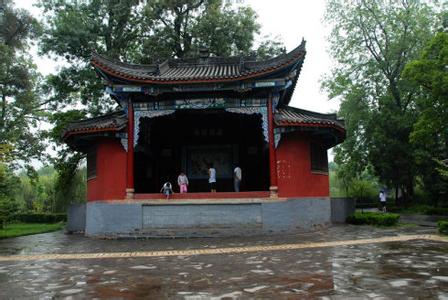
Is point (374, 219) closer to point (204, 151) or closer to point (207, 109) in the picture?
point (204, 151)

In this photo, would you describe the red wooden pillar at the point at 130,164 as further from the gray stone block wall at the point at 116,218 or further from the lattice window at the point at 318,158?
the lattice window at the point at 318,158

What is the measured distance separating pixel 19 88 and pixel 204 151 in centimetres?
1691

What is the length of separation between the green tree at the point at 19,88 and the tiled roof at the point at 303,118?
18.9 meters

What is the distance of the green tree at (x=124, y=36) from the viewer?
23875mm

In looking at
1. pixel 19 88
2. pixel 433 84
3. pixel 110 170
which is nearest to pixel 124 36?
pixel 19 88

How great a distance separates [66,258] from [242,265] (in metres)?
4.63

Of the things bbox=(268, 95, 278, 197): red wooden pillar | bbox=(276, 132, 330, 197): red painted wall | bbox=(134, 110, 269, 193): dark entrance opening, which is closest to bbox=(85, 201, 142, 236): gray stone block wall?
bbox=(134, 110, 269, 193): dark entrance opening

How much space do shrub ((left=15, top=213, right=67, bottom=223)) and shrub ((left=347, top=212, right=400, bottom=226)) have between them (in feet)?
67.4

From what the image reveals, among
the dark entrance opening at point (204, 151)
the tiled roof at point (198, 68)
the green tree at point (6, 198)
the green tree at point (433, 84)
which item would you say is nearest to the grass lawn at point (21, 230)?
the green tree at point (6, 198)

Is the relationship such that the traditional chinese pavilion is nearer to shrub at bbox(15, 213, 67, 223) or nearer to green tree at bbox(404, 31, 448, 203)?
green tree at bbox(404, 31, 448, 203)

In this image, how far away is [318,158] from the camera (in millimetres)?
16438

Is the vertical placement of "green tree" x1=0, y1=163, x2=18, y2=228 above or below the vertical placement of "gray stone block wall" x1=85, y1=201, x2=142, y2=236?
above

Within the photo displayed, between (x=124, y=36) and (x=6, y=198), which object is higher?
(x=124, y=36)

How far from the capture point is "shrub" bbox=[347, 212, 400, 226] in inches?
635
